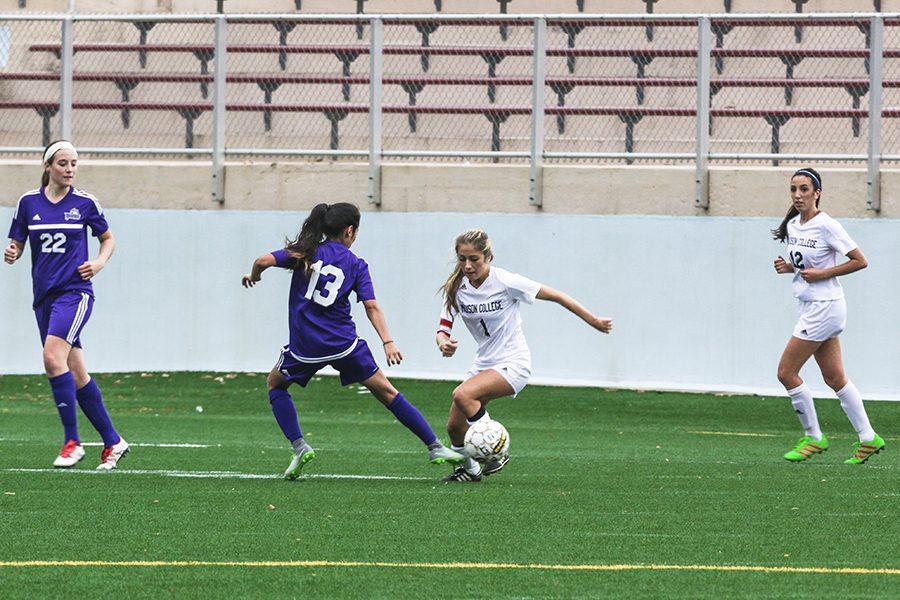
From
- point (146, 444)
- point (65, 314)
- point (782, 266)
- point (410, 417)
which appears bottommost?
point (146, 444)

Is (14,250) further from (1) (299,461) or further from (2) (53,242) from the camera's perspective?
(1) (299,461)

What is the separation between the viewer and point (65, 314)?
9.67 m

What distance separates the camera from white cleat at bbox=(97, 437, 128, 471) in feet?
31.9

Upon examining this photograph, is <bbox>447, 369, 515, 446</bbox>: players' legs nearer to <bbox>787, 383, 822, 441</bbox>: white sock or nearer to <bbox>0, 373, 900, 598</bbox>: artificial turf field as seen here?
<bbox>0, 373, 900, 598</bbox>: artificial turf field

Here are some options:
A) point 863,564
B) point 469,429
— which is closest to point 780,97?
point 469,429

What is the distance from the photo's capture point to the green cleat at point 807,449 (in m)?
10.8

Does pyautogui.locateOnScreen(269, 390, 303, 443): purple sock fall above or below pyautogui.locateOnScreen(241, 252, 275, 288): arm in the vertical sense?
below

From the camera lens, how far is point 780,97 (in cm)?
1742

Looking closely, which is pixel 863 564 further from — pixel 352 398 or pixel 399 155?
pixel 399 155

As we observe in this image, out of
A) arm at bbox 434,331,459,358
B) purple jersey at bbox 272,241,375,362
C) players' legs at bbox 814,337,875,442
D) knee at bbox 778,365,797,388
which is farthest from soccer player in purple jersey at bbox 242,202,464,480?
players' legs at bbox 814,337,875,442

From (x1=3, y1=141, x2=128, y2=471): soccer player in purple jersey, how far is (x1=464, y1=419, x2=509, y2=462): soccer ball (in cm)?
223

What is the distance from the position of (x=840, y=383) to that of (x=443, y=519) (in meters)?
4.36

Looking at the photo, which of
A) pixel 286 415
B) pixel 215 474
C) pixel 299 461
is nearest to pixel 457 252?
pixel 286 415

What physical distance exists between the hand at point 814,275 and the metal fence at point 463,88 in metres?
5.59
